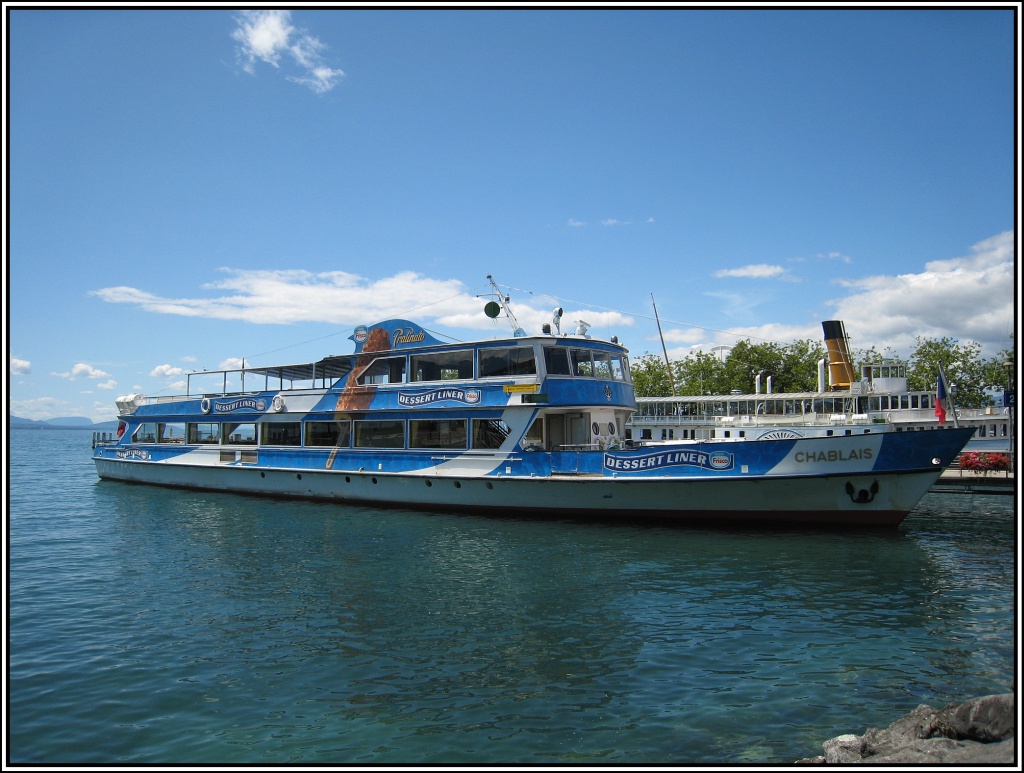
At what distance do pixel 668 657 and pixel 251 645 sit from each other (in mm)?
5383

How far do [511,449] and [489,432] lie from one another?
2.95 ft

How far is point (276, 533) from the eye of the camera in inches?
653

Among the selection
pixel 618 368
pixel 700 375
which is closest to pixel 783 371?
pixel 700 375

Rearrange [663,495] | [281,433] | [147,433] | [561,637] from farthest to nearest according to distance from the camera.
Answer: [147,433] → [281,433] → [663,495] → [561,637]

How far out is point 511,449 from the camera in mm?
18000

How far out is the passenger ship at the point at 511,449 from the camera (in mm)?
15117

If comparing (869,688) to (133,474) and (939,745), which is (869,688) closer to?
(939,745)

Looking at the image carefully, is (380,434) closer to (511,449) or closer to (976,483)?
(511,449)

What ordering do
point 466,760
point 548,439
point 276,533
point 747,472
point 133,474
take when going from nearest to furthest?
point 466,760, point 747,472, point 276,533, point 548,439, point 133,474

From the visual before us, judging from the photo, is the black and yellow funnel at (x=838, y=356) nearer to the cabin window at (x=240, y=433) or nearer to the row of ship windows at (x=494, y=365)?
the row of ship windows at (x=494, y=365)

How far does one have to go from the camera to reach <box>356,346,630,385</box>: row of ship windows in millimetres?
18297

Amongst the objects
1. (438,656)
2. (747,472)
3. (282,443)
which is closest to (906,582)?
(747,472)

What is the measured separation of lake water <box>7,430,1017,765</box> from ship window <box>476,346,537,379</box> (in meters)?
4.71

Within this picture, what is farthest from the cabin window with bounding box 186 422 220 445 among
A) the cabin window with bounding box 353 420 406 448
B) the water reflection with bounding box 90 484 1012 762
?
the water reflection with bounding box 90 484 1012 762
